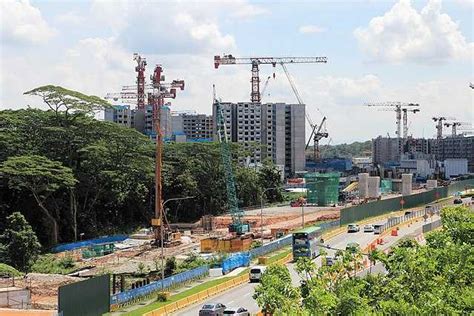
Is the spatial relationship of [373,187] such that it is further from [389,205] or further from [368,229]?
[368,229]

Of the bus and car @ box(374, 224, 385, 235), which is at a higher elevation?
the bus

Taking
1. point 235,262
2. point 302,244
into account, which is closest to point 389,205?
point 302,244

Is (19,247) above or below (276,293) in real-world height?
below

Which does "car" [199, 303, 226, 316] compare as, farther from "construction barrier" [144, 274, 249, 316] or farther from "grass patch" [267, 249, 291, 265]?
"grass patch" [267, 249, 291, 265]

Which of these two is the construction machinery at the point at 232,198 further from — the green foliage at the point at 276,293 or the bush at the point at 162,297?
the green foliage at the point at 276,293

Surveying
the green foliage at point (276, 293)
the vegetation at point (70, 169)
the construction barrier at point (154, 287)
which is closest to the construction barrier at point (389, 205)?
the vegetation at point (70, 169)

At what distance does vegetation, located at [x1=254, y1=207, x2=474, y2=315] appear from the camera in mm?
30703

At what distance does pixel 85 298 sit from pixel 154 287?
38.1 feet

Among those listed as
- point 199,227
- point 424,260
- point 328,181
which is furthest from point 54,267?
point 328,181

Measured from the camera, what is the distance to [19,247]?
3290 inches

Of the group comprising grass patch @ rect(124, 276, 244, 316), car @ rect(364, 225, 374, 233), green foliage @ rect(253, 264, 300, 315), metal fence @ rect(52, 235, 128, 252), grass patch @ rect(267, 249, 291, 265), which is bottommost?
metal fence @ rect(52, 235, 128, 252)

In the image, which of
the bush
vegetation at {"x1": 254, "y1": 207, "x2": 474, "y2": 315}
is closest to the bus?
the bush

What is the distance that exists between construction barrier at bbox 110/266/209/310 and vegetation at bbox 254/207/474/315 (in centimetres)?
1605

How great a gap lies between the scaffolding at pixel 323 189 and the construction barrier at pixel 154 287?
8814 cm
